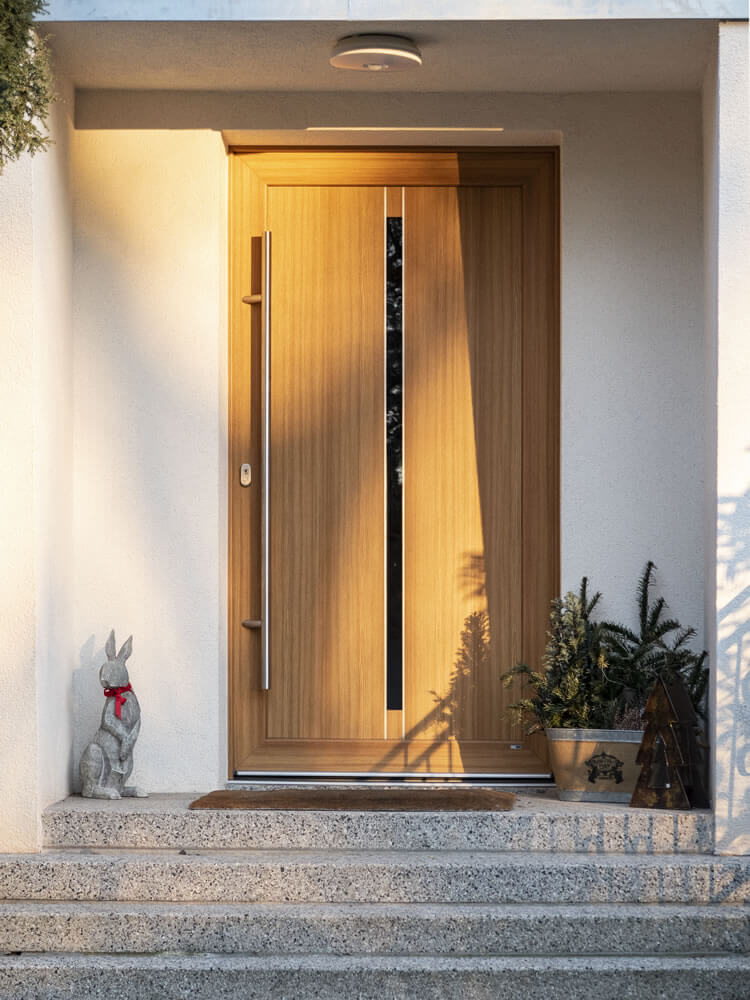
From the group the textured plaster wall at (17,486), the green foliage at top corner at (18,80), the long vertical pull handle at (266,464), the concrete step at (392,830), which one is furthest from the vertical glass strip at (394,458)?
the green foliage at top corner at (18,80)

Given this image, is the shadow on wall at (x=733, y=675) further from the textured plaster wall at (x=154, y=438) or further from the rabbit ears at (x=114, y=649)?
the rabbit ears at (x=114, y=649)

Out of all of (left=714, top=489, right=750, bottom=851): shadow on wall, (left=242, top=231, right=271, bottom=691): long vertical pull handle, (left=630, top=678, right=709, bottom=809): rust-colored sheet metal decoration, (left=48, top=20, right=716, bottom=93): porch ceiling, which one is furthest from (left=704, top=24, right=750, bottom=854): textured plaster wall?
(left=242, top=231, right=271, bottom=691): long vertical pull handle

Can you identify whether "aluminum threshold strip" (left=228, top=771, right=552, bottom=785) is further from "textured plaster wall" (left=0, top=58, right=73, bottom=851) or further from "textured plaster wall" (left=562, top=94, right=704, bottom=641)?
"textured plaster wall" (left=0, top=58, right=73, bottom=851)

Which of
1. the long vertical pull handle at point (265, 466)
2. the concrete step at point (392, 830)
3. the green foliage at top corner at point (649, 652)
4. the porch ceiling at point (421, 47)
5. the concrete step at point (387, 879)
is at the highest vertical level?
the porch ceiling at point (421, 47)

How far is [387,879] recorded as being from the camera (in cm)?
411

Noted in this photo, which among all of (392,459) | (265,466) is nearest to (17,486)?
(265,466)

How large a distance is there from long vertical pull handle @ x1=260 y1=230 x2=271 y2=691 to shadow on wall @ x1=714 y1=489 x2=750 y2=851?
167 centimetres

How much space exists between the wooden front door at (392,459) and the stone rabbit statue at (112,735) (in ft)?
1.61

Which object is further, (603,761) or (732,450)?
(603,761)

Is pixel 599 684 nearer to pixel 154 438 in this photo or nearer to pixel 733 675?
pixel 733 675

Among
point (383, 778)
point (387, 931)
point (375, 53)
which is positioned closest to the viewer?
point (387, 931)

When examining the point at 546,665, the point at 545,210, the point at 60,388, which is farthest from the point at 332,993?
the point at 545,210

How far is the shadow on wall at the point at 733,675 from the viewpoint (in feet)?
13.6

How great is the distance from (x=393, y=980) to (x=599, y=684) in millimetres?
1307
